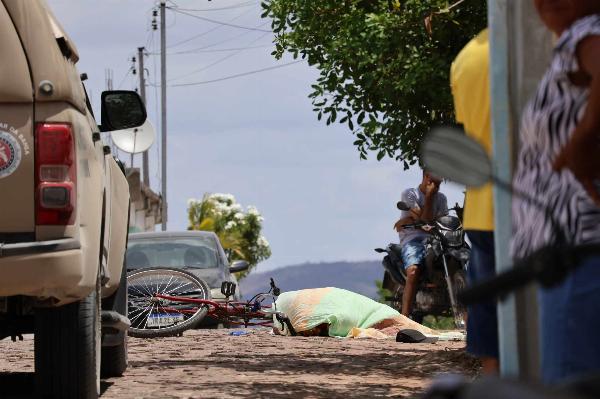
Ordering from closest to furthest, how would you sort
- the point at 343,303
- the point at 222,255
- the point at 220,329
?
the point at 343,303
the point at 220,329
the point at 222,255

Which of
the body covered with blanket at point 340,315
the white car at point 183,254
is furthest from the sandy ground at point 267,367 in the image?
the white car at point 183,254

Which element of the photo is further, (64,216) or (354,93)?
(354,93)

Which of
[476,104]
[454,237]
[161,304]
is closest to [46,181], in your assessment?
[476,104]

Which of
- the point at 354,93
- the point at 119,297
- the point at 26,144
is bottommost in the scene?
the point at 119,297

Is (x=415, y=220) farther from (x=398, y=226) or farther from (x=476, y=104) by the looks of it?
(x=476, y=104)

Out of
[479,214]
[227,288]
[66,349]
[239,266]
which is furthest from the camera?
[239,266]

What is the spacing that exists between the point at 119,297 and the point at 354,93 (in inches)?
104

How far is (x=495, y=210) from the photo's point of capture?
4.61 metres

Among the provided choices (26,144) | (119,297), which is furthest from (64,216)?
(119,297)

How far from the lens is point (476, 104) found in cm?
505

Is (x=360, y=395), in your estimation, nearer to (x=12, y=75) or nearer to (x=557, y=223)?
(x=12, y=75)

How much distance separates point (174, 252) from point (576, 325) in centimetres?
1480

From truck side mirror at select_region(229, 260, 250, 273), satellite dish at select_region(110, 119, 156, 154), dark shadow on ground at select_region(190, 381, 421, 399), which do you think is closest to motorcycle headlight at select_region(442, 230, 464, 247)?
truck side mirror at select_region(229, 260, 250, 273)

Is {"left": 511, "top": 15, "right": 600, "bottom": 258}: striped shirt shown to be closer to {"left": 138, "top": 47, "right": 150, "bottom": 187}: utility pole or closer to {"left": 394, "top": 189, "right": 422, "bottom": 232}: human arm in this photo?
{"left": 394, "top": 189, "right": 422, "bottom": 232}: human arm
